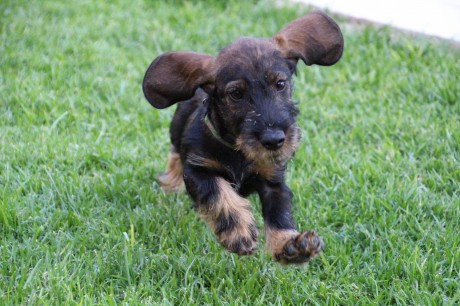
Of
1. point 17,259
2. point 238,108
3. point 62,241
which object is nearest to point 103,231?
point 62,241

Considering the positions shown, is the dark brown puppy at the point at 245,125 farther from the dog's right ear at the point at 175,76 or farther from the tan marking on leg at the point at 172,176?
the tan marking on leg at the point at 172,176

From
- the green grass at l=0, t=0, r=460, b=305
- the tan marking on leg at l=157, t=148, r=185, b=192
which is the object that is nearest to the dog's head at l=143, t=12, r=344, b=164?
the green grass at l=0, t=0, r=460, b=305

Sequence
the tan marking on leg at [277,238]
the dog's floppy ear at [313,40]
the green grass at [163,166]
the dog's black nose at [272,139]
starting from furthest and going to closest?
the dog's floppy ear at [313,40]
the green grass at [163,166]
the tan marking on leg at [277,238]
the dog's black nose at [272,139]

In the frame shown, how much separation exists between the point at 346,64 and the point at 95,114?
7.72ft

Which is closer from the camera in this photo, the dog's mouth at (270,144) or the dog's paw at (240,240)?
the dog's mouth at (270,144)

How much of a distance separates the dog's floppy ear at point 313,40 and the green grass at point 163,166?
40.5 inches

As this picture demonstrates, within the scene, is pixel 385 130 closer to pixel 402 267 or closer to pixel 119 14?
pixel 402 267

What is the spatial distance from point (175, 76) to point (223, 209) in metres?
0.75

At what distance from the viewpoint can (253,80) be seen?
3.95 meters

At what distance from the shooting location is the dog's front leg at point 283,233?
3.84 metres

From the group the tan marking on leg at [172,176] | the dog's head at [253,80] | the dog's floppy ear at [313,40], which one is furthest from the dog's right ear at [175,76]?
the tan marking on leg at [172,176]

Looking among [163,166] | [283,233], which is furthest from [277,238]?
[163,166]

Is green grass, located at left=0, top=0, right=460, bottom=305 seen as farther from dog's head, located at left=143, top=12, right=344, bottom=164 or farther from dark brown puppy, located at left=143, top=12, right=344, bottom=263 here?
dog's head, located at left=143, top=12, right=344, bottom=164

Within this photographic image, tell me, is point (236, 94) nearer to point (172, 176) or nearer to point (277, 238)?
point (277, 238)
